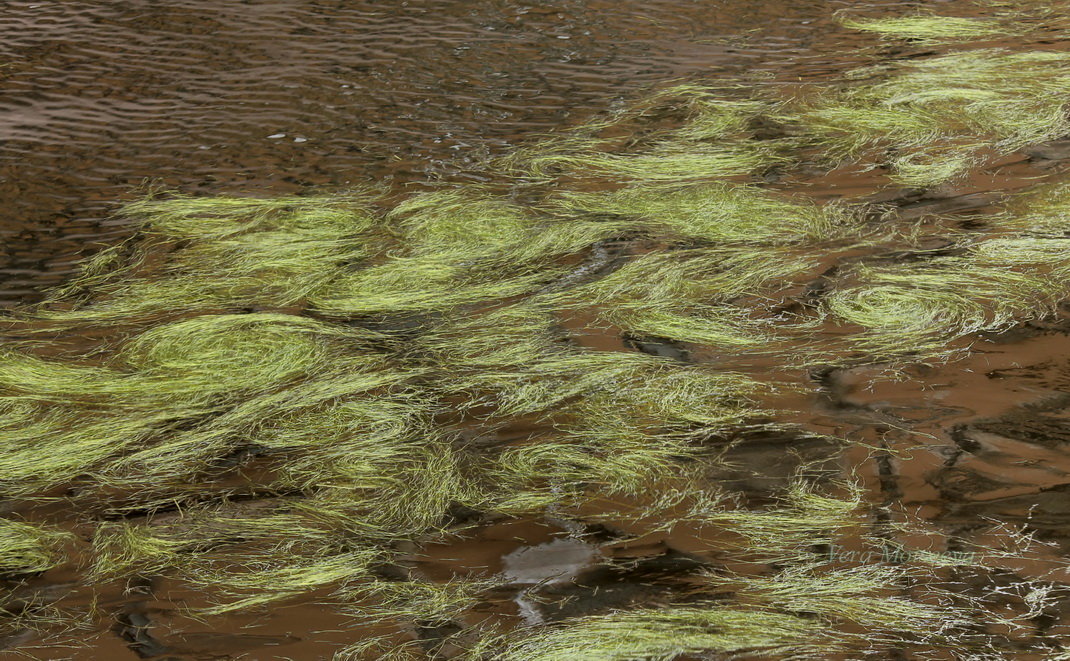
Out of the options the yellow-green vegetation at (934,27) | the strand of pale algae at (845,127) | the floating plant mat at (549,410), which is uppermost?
the yellow-green vegetation at (934,27)

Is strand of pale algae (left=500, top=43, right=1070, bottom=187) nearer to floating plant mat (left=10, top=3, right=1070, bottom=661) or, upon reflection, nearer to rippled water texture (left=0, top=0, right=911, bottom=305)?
floating plant mat (left=10, top=3, right=1070, bottom=661)

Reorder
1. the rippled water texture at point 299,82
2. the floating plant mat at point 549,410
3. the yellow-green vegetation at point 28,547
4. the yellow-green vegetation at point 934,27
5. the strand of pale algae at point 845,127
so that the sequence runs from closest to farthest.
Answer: the floating plant mat at point 549,410 < the yellow-green vegetation at point 28,547 < the strand of pale algae at point 845,127 < the rippled water texture at point 299,82 < the yellow-green vegetation at point 934,27

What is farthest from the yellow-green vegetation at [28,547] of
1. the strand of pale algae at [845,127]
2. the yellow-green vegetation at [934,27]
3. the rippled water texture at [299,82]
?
the yellow-green vegetation at [934,27]

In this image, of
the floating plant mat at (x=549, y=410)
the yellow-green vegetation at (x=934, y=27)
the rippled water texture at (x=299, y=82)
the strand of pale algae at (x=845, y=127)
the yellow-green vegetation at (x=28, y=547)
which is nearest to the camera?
the floating plant mat at (x=549, y=410)

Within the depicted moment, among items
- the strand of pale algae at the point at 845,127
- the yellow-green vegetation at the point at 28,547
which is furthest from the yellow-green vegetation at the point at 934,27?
the yellow-green vegetation at the point at 28,547

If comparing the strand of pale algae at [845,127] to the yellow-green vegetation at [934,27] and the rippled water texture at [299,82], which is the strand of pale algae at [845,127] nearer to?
the rippled water texture at [299,82]

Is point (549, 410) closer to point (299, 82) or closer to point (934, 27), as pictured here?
point (299, 82)

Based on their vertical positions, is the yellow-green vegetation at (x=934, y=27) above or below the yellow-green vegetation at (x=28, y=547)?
above

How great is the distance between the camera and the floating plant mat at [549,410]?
6.15 feet

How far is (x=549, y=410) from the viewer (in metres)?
2.49

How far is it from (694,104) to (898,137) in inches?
35.3

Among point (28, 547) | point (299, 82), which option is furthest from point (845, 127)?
point (28, 547)

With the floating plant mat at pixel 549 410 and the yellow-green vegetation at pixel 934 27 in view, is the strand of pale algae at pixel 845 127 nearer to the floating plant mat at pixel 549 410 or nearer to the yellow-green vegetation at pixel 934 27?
the floating plant mat at pixel 549 410

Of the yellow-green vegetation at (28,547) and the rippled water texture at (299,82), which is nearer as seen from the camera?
the yellow-green vegetation at (28,547)
